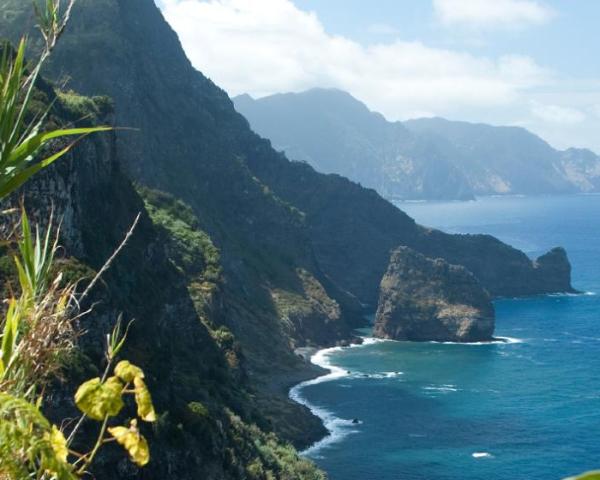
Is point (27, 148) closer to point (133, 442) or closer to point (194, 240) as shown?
point (133, 442)

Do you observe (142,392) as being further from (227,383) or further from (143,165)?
(143,165)

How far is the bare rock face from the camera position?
572 feet

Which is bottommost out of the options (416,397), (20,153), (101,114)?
(416,397)

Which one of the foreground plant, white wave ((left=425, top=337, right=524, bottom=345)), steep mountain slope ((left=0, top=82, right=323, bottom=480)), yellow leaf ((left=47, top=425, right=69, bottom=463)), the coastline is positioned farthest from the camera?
white wave ((left=425, top=337, right=524, bottom=345))

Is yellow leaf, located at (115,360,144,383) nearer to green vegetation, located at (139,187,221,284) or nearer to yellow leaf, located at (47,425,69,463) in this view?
yellow leaf, located at (47,425,69,463)

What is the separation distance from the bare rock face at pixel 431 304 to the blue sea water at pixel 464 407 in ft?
19.7

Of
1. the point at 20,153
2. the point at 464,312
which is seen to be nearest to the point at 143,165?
the point at 464,312

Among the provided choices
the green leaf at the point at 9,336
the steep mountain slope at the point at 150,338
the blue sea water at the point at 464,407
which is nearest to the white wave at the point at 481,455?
the blue sea water at the point at 464,407

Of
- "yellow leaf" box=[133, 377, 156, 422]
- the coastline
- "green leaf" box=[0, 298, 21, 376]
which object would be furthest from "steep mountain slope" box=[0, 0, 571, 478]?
"yellow leaf" box=[133, 377, 156, 422]

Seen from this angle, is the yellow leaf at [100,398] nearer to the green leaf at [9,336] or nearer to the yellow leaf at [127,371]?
the yellow leaf at [127,371]

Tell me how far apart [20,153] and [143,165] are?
5672 inches

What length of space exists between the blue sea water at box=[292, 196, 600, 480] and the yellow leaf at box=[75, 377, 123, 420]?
84743mm

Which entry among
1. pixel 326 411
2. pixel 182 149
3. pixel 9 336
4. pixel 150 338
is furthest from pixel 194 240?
pixel 9 336

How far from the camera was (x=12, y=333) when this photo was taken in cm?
744
